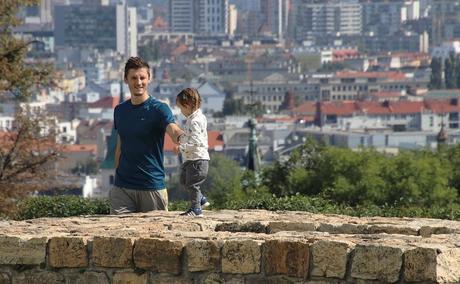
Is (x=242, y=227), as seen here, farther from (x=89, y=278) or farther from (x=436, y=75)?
(x=436, y=75)

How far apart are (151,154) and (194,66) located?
17760 centimetres

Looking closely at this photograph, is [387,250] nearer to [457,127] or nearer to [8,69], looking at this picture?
[8,69]

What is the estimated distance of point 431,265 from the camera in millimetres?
7203

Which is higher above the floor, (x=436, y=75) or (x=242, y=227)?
(x=242, y=227)

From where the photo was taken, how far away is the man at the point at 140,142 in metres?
9.44

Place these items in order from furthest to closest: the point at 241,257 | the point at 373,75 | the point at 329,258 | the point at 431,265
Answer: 1. the point at 373,75
2. the point at 241,257
3. the point at 329,258
4. the point at 431,265

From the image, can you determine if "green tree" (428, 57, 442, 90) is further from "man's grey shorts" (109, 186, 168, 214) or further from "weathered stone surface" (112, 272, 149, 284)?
"weathered stone surface" (112, 272, 149, 284)

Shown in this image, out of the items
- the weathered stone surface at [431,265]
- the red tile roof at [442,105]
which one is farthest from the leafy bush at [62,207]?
the red tile roof at [442,105]

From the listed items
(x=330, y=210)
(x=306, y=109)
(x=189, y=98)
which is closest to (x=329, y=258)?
(x=189, y=98)

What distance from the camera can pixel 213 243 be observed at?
7.87 meters

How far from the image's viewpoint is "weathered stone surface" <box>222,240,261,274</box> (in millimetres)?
7734

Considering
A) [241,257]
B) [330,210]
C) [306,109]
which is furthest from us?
[306,109]

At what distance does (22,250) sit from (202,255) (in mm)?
868

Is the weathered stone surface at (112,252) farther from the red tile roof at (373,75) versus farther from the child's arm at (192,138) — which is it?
the red tile roof at (373,75)
